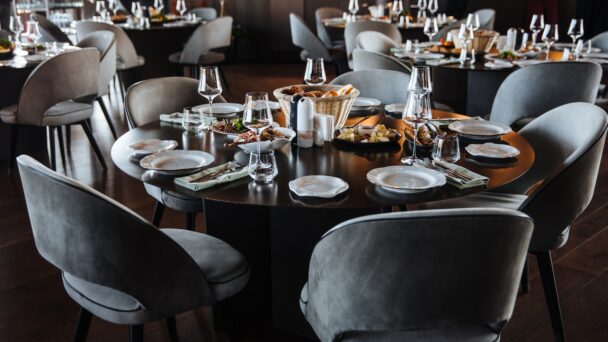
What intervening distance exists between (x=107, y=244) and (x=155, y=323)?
105 centimetres

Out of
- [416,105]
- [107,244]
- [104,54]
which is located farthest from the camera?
[104,54]

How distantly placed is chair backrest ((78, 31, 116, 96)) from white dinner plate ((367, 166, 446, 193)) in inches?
126

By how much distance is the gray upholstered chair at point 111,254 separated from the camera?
5.17ft

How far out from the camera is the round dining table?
180 centimetres

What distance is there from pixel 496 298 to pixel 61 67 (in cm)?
329

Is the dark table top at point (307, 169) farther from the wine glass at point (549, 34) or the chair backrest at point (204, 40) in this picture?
the chair backrest at point (204, 40)

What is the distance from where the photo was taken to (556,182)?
2.00 metres

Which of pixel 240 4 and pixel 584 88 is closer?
pixel 584 88

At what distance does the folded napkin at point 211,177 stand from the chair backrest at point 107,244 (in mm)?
243

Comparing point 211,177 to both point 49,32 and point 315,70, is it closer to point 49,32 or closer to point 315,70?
point 315,70

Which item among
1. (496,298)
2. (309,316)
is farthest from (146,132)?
(496,298)

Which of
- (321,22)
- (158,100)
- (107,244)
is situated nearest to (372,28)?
(321,22)

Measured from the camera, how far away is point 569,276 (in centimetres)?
292

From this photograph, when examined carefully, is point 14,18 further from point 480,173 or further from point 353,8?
point 480,173
